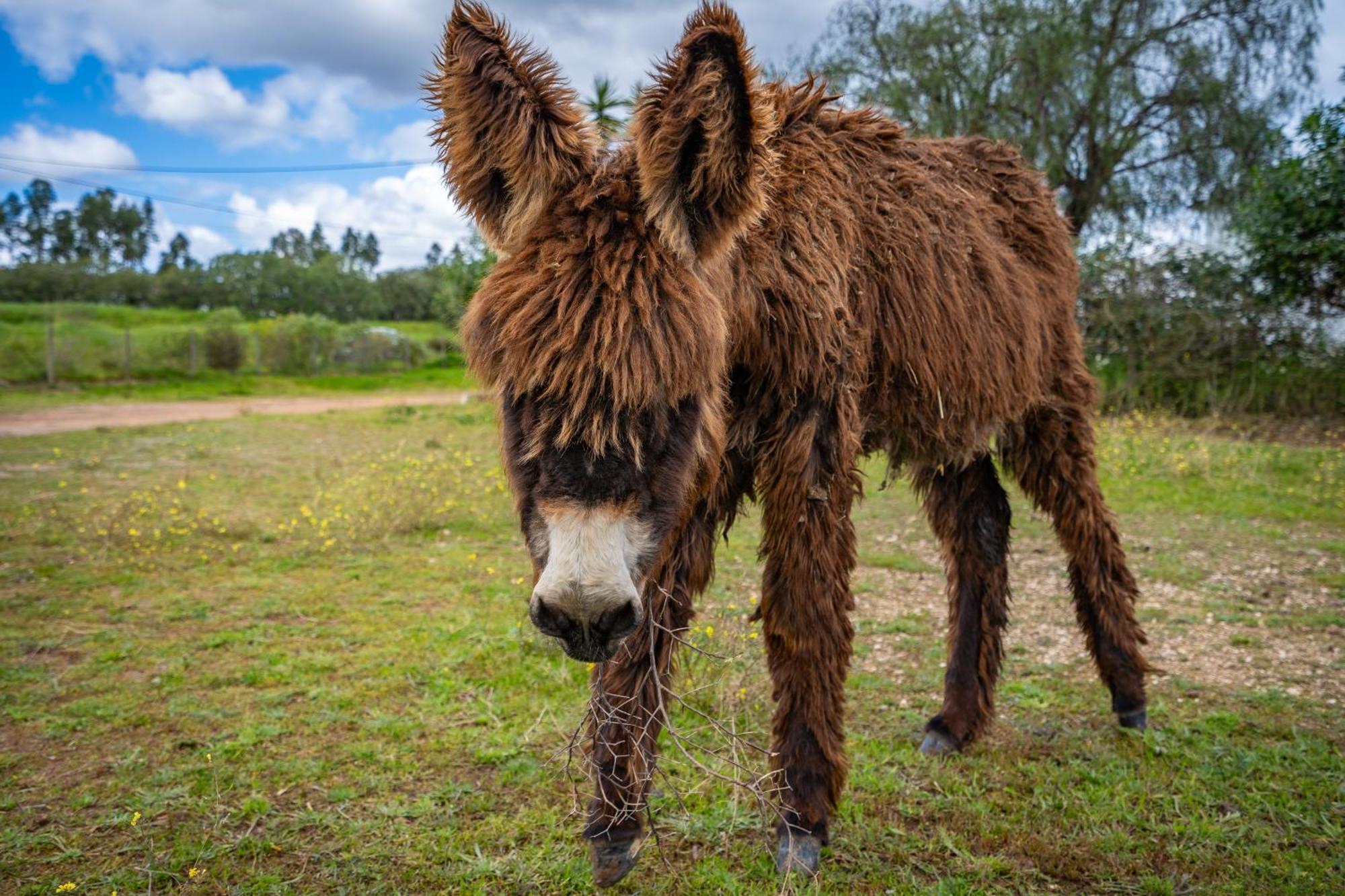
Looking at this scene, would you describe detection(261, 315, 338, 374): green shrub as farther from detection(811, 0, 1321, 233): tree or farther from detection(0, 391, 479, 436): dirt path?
detection(811, 0, 1321, 233): tree

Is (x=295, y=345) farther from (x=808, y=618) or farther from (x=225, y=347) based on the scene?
(x=808, y=618)

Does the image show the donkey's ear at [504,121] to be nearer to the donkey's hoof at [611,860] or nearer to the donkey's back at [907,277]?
the donkey's back at [907,277]

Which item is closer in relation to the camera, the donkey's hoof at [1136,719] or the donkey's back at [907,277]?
the donkey's back at [907,277]

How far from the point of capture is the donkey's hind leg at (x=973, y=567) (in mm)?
4137

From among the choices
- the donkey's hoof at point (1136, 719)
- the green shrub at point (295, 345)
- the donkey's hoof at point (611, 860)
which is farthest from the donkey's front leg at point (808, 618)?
the green shrub at point (295, 345)

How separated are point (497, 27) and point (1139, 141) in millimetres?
21015

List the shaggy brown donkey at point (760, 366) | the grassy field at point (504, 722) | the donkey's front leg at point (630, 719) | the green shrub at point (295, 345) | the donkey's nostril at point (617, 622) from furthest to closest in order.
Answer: the green shrub at point (295, 345)
the grassy field at point (504, 722)
the donkey's front leg at point (630, 719)
the shaggy brown donkey at point (760, 366)
the donkey's nostril at point (617, 622)

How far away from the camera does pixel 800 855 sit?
2.96 meters

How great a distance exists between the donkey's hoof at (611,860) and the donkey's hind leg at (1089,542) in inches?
114

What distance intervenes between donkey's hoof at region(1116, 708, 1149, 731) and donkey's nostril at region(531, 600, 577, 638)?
3.61 metres

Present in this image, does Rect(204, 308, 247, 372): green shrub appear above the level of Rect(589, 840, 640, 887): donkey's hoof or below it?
above

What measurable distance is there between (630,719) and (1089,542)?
9.31 feet

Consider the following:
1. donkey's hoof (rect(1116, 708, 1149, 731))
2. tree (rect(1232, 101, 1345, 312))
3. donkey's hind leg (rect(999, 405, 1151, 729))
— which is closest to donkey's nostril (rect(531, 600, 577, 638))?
donkey's hind leg (rect(999, 405, 1151, 729))

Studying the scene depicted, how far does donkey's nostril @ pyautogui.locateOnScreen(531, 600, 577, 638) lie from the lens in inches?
78.7
